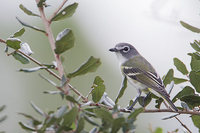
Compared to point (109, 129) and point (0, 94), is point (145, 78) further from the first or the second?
point (0, 94)

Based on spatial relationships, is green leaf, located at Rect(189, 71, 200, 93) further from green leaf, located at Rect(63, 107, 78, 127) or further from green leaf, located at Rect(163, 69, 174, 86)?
green leaf, located at Rect(63, 107, 78, 127)

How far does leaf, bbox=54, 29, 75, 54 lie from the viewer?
5.03 feet

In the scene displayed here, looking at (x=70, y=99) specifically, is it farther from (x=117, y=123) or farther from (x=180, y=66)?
(x=180, y=66)

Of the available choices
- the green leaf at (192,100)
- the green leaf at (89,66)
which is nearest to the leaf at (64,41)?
the green leaf at (89,66)

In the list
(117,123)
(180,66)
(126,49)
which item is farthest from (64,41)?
(126,49)

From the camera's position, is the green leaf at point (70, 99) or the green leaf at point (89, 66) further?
the green leaf at point (89, 66)

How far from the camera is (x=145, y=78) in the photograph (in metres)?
3.99

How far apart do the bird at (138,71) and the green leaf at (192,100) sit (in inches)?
41.0

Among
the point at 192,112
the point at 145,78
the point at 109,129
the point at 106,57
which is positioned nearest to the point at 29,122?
the point at 109,129

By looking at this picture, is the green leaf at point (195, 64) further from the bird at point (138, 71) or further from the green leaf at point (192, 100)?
the bird at point (138, 71)

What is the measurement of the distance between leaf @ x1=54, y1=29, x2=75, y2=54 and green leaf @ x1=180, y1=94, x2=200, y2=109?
78 cm

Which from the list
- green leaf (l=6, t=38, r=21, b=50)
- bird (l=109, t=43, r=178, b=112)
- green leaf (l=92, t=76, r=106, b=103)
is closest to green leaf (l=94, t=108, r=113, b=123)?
green leaf (l=92, t=76, r=106, b=103)

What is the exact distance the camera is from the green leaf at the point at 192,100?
2.01m

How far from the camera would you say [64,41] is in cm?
154
